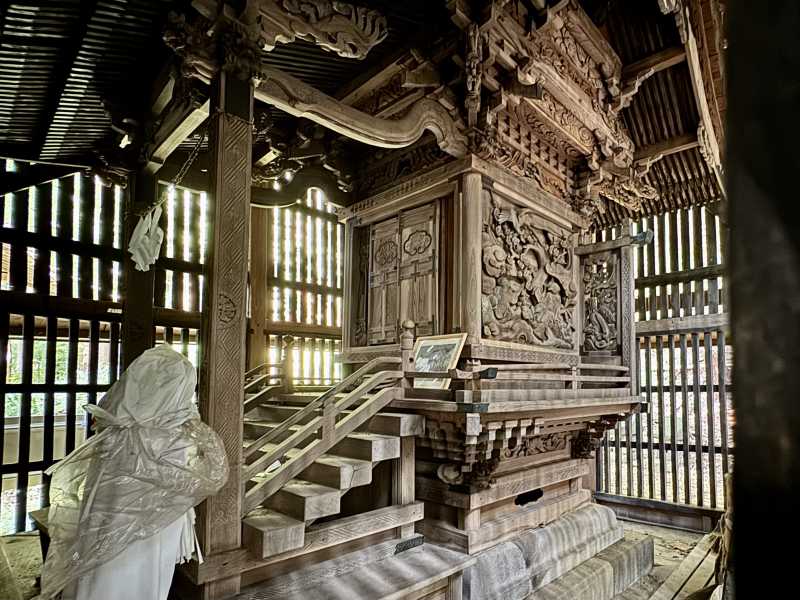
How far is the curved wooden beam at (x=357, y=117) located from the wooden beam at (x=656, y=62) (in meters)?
3.54

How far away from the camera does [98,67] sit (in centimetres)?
458

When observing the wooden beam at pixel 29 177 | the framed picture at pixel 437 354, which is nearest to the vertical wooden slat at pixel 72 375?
the wooden beam at pixel 29 177

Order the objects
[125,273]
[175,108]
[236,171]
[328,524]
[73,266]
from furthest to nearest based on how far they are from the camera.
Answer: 1. [73,266]
2. [125,273]
3. [175,108]
4. [328,524]
5. [236,171]

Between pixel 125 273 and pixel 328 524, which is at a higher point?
pixel 125 273

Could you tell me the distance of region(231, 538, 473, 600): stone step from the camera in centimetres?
340

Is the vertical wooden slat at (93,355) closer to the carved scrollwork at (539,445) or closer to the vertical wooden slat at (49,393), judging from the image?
the vertical wooden slat at (49,393)

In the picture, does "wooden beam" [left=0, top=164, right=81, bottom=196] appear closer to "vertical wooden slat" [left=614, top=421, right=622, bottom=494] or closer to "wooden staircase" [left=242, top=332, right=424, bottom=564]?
"wooden staircase" [left=242, top=332, right=424, bottom=564]

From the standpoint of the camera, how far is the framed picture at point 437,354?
201 inches

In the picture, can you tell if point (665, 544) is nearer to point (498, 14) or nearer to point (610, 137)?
point (610, 137)

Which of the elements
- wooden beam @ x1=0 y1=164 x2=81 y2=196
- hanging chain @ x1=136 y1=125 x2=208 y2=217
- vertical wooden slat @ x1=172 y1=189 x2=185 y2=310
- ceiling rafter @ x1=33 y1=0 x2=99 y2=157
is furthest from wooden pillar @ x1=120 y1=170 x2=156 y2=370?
vertical wooden slat @ x1=172 y1=189 x2=185 y2=310

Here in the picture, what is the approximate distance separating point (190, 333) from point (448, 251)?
17.8 ft

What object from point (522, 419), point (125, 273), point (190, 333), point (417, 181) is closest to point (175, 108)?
point (125, 273)

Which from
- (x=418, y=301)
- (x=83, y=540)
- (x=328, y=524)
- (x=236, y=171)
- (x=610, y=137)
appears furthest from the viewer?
(x=610, y=137)

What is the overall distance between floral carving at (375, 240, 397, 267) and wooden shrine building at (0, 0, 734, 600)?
54mm
